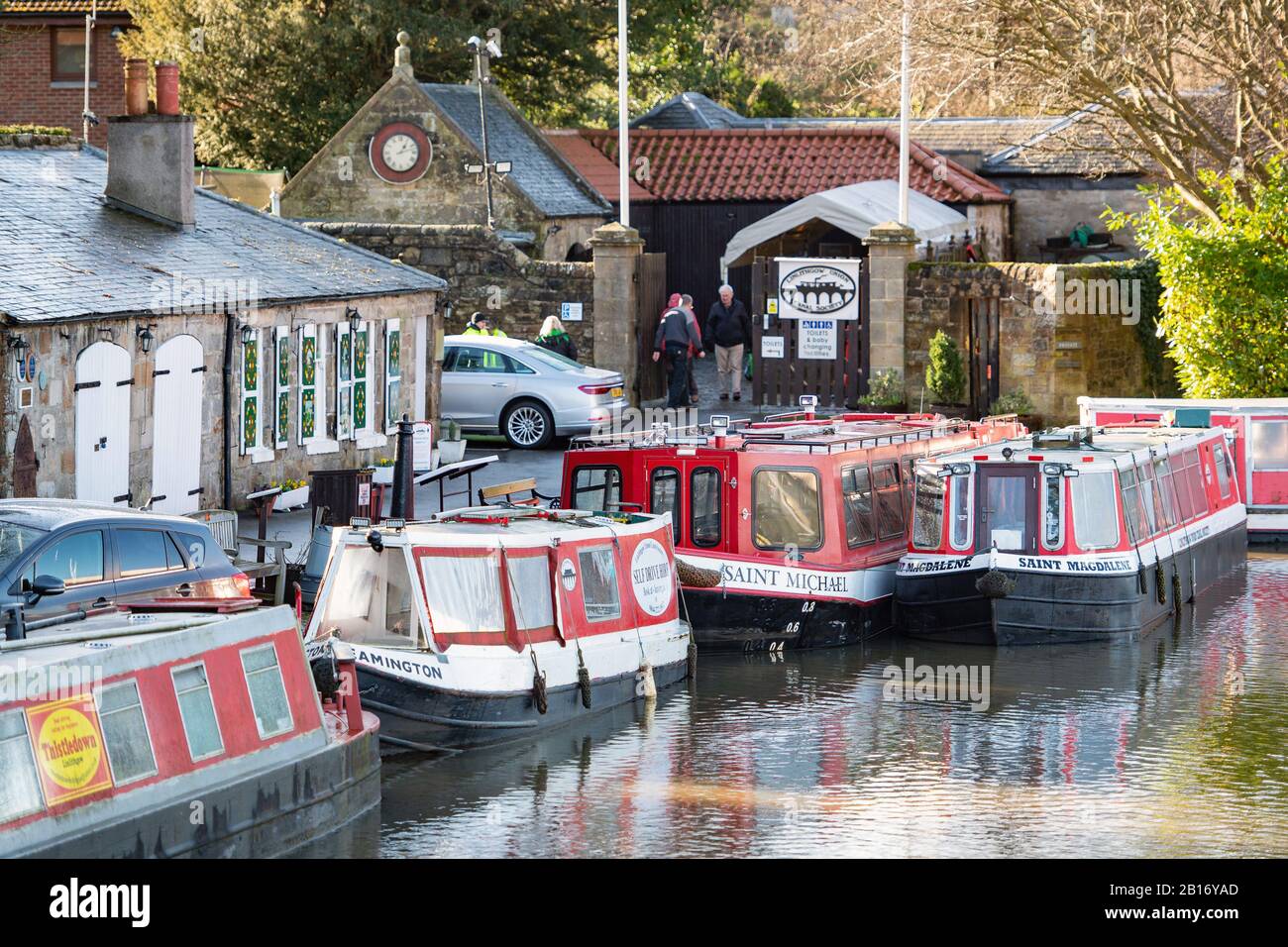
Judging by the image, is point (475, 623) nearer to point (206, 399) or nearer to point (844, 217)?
point (206, 399)

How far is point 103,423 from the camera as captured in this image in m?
23.2

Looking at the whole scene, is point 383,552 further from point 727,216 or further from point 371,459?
point 727,216

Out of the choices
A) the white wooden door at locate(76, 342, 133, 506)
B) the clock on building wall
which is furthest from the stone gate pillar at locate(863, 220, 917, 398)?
the white wooden door at locate(76, 342, 133, 506)

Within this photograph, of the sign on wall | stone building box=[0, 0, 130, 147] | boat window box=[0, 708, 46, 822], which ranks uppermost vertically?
stone building box=[0, 0, 130, 147]

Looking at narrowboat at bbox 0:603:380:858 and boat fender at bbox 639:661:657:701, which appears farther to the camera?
boat fender at bbox 639:661:657:701

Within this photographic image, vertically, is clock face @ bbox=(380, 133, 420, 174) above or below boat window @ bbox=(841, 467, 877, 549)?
above

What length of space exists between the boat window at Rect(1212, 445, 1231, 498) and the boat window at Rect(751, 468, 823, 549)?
7.08 m

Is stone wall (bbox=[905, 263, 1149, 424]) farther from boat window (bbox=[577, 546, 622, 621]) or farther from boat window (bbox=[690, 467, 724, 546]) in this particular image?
boat window (bbox=[577, 546, 622, 621])

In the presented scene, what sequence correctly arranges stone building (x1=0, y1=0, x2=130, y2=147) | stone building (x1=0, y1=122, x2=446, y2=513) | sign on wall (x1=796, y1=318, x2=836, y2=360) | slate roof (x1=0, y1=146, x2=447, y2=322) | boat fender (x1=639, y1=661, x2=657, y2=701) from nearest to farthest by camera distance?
1. boat fender (x1=639, y1=661, x2=657, y2=701)
2. stone building (x1=0, y1=122, x2=446, y2=513)
3. slate roof (x1=0, y1=146, x2=447, y2=322)
4. sign on wall (x1=796, y1=318, x2=836, y2=360)
5. stone building (x1=0, y1=0, x2=130, y2=147)

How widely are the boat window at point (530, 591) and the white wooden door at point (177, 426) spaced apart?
7.81 metres

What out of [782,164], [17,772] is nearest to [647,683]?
[17,772]

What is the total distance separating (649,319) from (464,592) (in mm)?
19482

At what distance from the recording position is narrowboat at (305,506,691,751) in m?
17.0

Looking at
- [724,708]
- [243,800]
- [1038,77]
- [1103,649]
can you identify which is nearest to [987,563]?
[1103,649]
